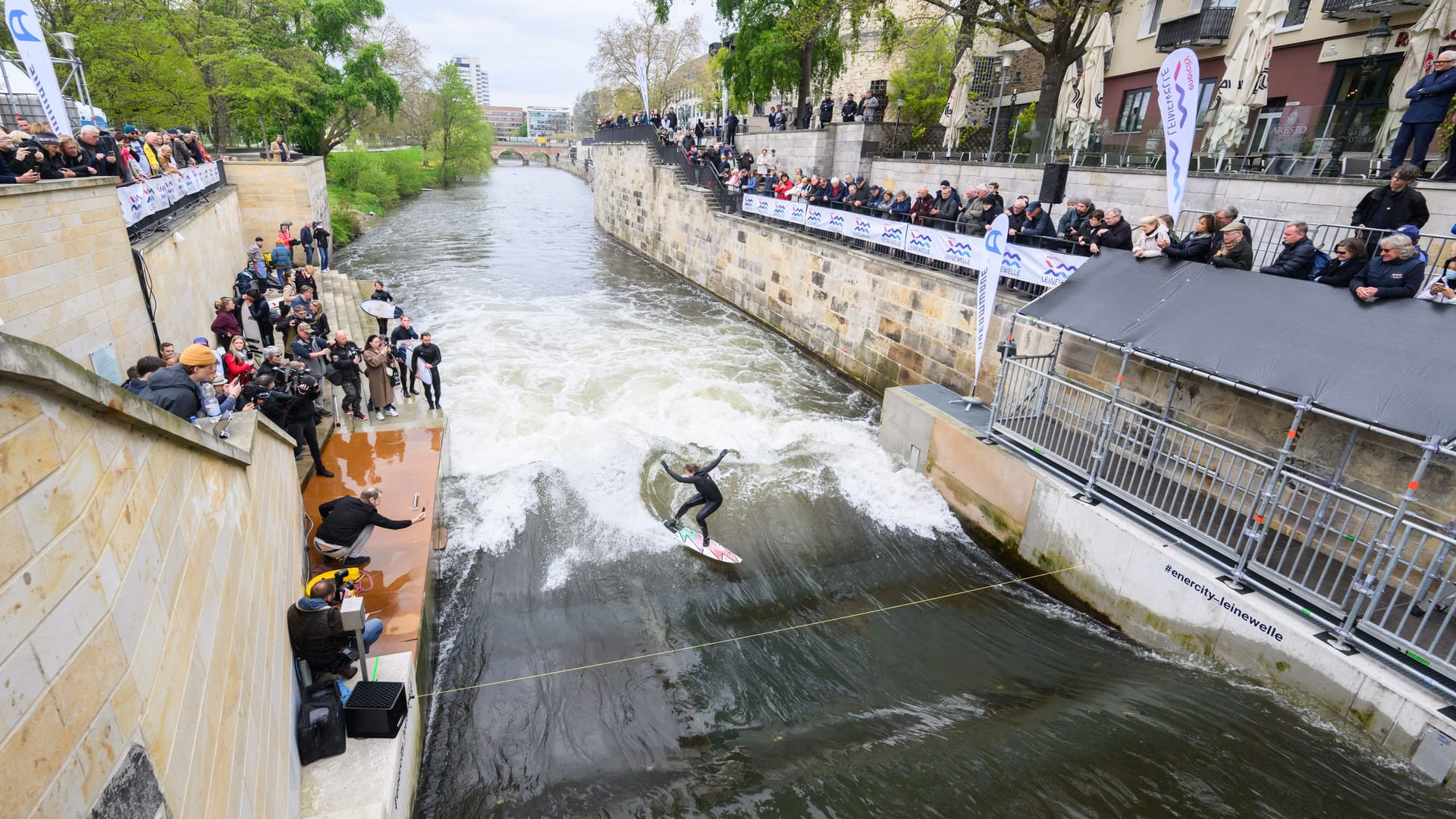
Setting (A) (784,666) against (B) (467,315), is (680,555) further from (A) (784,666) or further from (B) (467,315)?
(B) (467,315)

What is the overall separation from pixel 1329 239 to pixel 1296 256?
14.1ft

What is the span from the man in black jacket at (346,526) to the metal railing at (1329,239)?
970 cm

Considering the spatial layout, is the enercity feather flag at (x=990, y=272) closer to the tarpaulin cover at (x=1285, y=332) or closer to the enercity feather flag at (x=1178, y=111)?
the tarpaulin cover at (x=1285, y=332)

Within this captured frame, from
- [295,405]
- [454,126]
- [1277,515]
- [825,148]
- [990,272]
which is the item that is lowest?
[1277,515]

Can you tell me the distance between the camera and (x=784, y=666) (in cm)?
675

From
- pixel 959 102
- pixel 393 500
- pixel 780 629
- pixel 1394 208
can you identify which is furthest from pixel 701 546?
pixel 959 102

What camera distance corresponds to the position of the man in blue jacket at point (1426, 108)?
7863mm

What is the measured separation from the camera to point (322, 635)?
4805 millimetres

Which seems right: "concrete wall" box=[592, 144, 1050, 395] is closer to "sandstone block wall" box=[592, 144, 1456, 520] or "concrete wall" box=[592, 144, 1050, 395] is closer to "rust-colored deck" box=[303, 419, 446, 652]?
"sandstone block wall" box=[592, 144, 1456, 520]

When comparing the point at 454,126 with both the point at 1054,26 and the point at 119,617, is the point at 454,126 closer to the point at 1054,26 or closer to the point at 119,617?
the point at 1054,26

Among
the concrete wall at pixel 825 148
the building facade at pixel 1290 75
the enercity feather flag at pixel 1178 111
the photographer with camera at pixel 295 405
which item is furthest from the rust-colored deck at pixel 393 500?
the concrete wall at pixel 825 148

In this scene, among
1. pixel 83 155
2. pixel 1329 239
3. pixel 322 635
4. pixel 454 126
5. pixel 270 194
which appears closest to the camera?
pixel 322 635

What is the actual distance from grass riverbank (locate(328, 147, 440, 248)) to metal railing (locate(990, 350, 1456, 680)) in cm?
3152

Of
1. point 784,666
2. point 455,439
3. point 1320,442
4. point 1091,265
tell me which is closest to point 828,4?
point 1091,265
